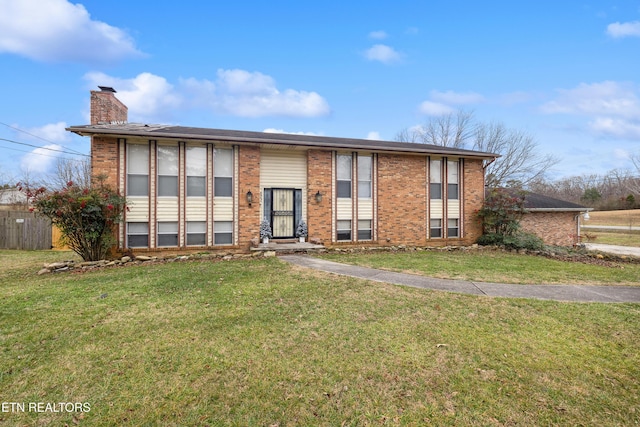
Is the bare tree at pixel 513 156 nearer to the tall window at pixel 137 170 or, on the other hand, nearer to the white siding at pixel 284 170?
the white siding at pixel 284 170

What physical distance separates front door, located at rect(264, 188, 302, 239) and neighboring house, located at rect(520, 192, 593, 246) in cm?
1096

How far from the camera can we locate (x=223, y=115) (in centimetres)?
2884

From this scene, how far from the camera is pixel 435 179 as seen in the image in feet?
42.1

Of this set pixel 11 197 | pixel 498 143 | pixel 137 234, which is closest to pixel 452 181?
pixel 137 234

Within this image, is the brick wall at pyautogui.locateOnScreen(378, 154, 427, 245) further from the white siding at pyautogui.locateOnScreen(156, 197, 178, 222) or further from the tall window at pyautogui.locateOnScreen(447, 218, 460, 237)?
the white siding at pyautogui.locateOnScreen(156, 197, 178, 222)

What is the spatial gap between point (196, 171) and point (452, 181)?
1045 centimetres

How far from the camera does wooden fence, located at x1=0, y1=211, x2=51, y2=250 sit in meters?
13.7

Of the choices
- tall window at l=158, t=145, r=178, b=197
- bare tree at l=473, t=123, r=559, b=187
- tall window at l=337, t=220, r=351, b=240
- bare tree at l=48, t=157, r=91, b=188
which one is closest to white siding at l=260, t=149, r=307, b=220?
tall window at l=337, t=220, r=351, b=240

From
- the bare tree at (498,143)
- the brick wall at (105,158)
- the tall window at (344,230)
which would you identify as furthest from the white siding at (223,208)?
the bare tree at (498,143)

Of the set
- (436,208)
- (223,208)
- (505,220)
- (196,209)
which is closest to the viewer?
(196,209)

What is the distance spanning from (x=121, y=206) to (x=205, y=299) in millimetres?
5880

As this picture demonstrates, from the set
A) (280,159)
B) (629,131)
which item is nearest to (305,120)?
(280,159)

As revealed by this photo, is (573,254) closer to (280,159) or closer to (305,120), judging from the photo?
(280,159)

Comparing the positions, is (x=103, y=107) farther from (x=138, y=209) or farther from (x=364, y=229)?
(x=364, y=229)
